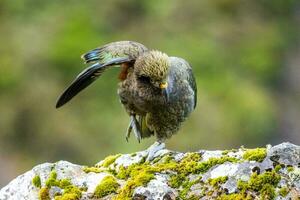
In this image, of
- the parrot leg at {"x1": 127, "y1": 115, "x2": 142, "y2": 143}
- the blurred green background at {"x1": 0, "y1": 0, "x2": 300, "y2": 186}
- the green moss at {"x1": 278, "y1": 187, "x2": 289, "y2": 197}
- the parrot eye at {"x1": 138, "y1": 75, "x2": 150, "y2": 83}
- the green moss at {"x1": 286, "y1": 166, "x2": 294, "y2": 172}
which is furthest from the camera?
the blurred green background at {"x1": 0, "y1": 0, "x2": 300, "y2": 186}

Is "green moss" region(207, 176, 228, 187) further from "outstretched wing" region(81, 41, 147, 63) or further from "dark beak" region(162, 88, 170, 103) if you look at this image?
"outstretched wing" region(81, 41, 147, 63)

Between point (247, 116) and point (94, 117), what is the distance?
3.32 m

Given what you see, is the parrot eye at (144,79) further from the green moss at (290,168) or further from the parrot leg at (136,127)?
the green moss at (290,168)

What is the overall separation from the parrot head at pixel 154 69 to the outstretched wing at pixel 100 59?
0.55 feet

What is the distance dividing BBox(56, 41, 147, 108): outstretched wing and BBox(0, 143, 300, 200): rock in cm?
129

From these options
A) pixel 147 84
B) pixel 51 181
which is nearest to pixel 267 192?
pixel 51 181

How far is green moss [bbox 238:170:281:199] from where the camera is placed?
6871 millimetres

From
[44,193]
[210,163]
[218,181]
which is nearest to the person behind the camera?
[218,181]

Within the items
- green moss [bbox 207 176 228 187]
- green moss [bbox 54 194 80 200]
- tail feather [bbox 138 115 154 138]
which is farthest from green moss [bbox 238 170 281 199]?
tail feather [bbox 138 115 154 138]

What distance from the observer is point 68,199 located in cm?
729

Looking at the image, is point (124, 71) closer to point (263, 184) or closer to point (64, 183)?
point (64, 183)

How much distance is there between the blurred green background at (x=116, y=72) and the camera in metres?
19.9

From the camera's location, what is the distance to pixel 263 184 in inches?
272

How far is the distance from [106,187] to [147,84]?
179 cm
